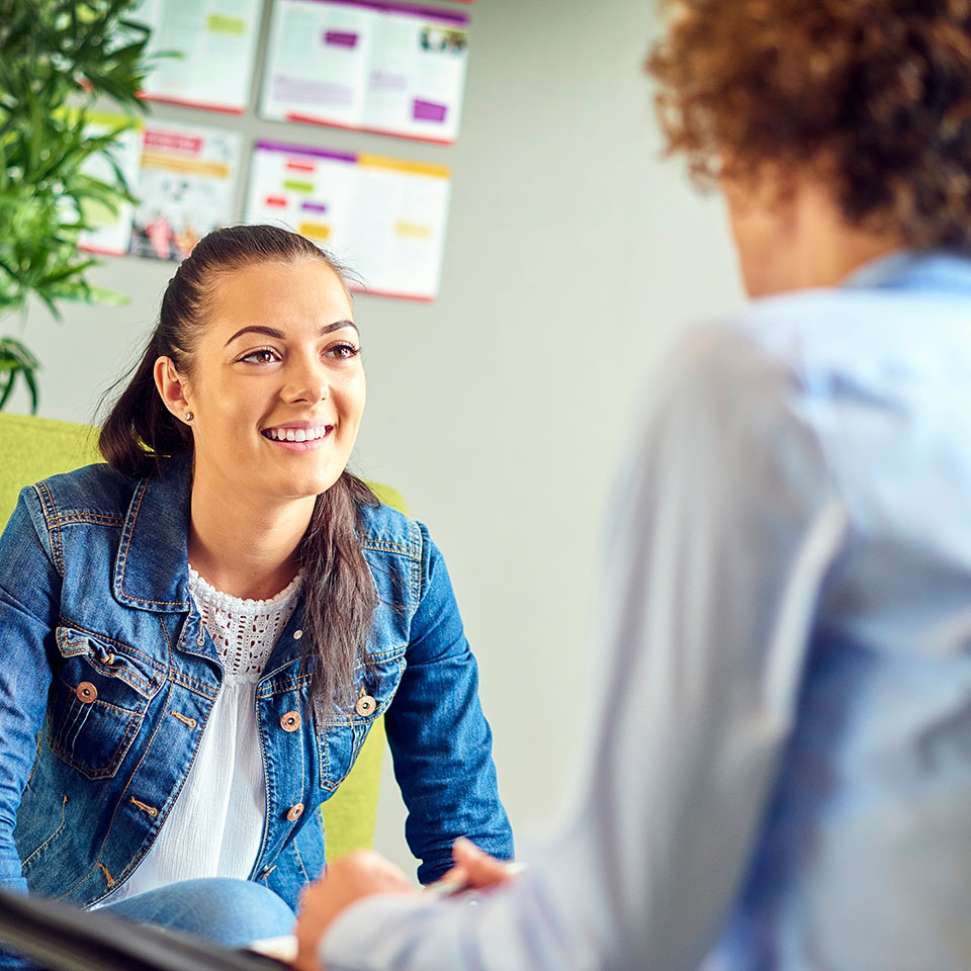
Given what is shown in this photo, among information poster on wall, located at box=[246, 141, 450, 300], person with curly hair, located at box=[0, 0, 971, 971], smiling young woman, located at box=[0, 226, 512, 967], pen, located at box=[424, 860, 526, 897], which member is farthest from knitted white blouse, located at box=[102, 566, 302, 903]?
information poster on wall, located at box=[246, 141, 450, 300]

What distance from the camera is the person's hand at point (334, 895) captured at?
76 cm

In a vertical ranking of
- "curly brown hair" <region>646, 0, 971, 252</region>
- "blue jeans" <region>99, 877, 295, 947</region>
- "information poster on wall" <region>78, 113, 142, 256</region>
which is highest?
"information poster on wall" <region>78, 113, 142, 256</region>

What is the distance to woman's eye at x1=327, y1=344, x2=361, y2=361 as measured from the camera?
1740 mm

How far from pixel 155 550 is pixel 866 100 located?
1.20m

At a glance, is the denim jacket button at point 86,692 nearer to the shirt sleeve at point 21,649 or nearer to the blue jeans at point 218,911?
the shirt sleeve at point 21,649

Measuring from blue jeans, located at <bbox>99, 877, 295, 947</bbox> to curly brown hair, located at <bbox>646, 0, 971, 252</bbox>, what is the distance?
0.86 metres

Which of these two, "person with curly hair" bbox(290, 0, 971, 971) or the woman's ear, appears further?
the woman's ear

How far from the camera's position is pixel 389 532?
5.91 ft

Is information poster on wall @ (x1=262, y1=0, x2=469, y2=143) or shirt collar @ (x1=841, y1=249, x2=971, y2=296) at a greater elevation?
information poster on wall @ (x1=262, y1=0, x2=469, y2=143)

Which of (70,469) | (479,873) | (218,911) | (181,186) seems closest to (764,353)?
(479,873)

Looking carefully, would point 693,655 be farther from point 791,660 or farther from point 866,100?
point 866,100

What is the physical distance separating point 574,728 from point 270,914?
1.85 metres

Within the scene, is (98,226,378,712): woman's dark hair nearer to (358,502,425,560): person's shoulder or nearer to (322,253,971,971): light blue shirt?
(358,502,425,560): person's shoulder

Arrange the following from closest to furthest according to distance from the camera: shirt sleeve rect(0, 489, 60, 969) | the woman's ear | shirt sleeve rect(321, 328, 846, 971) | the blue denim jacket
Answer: shirt sleeve rect(321, 328, 846, 971) → shirt sleeve rect(0, 489, 60, 969) → the blue denim jacket → the woman's ear
